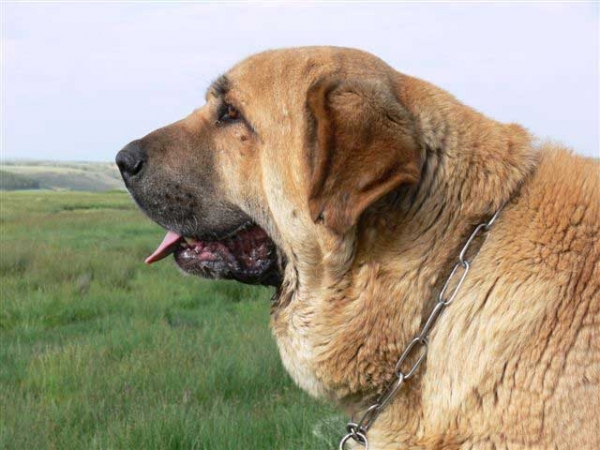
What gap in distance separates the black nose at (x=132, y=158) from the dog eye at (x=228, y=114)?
1.29 feet

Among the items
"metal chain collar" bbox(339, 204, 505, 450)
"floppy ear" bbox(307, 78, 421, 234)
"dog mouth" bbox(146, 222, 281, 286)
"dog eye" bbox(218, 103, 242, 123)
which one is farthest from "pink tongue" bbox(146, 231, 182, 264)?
"metal chain collar" bbox(339, 204, 505, 450)

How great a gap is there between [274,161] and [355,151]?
0.51 m

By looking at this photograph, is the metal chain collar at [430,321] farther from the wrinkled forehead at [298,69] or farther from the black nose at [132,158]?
the black nose at [132,158]

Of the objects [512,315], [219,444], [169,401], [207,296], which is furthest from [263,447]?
[207,296]

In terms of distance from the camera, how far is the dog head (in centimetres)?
243

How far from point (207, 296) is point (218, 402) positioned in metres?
4.04

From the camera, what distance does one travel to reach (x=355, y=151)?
241cm

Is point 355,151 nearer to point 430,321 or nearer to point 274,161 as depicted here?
point 274,161

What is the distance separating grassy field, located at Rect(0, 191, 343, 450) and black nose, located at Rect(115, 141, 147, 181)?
1473mm

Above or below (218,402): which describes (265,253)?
above

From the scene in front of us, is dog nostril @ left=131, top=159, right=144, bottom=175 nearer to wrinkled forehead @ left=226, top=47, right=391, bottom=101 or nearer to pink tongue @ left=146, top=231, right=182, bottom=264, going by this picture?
pink tongue @ left=146, top=231, right=182, bottom=264

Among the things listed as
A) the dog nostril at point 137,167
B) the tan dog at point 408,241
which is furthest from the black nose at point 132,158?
the tan dog at point 408,241

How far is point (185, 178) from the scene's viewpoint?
3107mm

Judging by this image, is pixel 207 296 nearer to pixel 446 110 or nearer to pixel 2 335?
pixel 2 335
